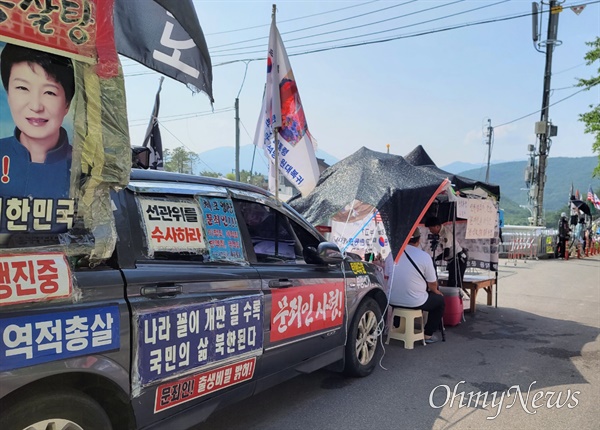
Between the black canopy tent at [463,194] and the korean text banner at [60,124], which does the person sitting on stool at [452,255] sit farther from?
the korean text banner at [60,124]

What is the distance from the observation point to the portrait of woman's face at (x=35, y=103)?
6.41 feet

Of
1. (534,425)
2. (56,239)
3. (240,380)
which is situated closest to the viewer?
(56,239)

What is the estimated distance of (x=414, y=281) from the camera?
5.85 m

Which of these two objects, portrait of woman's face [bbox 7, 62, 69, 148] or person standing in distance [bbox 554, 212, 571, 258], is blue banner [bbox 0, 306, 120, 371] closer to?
portrait of woman's face [bbox 7, 62, 69, 148]

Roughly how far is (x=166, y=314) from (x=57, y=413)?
2.38ft

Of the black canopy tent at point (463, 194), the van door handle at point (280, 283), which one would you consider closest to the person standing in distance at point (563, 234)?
the black canopy tent at point (463, 194)

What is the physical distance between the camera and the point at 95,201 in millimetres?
2256

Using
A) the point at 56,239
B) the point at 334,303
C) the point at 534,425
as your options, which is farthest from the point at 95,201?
the point at 534,425

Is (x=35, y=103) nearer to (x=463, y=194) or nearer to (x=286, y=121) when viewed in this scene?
(x=286, y=121)

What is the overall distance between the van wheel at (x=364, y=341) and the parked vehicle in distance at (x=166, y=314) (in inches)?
8.5

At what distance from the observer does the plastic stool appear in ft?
19.2

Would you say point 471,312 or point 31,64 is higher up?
point 31,64

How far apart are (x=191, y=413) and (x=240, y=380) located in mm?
458

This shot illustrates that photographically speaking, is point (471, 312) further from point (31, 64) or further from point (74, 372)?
point (31, 64)
